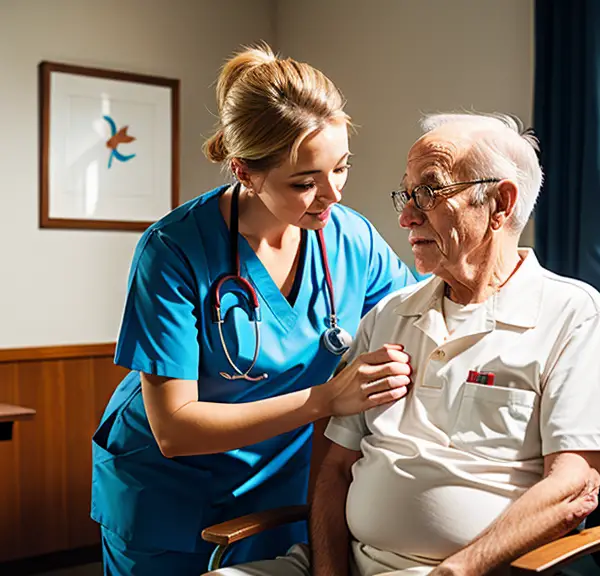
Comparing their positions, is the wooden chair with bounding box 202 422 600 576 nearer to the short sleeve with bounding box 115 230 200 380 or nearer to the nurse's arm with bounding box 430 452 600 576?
the nurse's arm with bounding box 430 452 600 576

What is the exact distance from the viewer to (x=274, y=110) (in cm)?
179

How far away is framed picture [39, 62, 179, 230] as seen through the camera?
3701 mm

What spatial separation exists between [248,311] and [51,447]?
2.17 meters

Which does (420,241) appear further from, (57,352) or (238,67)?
(57,352)

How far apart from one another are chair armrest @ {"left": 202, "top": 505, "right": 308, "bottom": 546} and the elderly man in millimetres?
67

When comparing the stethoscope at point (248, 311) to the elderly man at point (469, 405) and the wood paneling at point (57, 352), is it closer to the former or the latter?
the elderly man at point (469, 405)

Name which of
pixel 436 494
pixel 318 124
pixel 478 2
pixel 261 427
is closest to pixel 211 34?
pixel 478 2

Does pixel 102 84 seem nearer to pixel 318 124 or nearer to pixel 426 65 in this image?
pixel 426 65

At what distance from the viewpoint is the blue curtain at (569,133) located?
2666 millimetres

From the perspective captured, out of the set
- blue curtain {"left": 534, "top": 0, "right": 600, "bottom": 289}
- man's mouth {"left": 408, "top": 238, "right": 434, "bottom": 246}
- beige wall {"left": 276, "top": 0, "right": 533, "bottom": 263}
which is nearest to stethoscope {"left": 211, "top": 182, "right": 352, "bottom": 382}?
man's mouth {"left": 408, "top": 238, "right": 434, "bottom": 246}

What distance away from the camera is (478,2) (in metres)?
3.18

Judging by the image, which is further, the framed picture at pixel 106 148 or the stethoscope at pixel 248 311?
the framed picture at pixel 106 148

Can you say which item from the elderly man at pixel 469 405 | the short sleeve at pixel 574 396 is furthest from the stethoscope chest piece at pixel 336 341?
the short sleeve at pixel 574 396

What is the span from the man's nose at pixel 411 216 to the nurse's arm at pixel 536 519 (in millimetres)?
545
